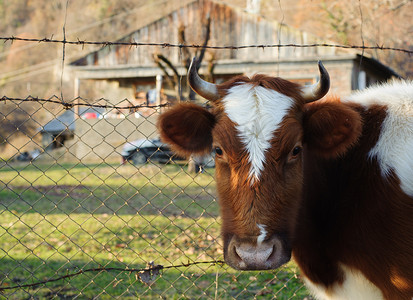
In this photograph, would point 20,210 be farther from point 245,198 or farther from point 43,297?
point 245,198

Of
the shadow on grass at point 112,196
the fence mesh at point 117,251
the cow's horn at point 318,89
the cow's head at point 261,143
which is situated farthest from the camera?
the shadow on grass at point 112,196

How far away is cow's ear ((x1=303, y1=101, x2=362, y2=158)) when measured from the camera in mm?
2861

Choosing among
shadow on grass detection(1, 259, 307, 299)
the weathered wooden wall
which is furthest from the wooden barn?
shadow on grass detection(1, 259, 307, 299)

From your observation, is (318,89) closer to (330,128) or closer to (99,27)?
(330,128)

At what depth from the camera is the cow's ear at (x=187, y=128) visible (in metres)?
3.08

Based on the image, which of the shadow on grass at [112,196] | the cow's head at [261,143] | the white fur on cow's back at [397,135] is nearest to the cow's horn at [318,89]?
the cow's head at [261,143]

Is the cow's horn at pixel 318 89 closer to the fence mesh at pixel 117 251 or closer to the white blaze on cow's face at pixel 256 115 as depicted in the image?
the white blaze on cow's face at pixel 256 115

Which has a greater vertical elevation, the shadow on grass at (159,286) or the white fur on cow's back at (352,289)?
the white fur on cow's back at (352,289)

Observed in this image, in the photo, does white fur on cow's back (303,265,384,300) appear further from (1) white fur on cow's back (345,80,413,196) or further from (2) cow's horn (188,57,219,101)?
(2) cow's horn (188,57,219,101)

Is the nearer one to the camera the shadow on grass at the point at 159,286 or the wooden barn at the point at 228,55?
the shadow on grass at the point at 159,286

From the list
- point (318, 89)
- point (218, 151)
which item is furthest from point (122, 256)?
point (318, 89)

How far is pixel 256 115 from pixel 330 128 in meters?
0.57

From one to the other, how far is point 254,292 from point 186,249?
70.0 inches

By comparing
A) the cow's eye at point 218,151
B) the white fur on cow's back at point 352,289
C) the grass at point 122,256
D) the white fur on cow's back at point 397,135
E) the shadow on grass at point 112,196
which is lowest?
the shadow on grass at point 112,196
